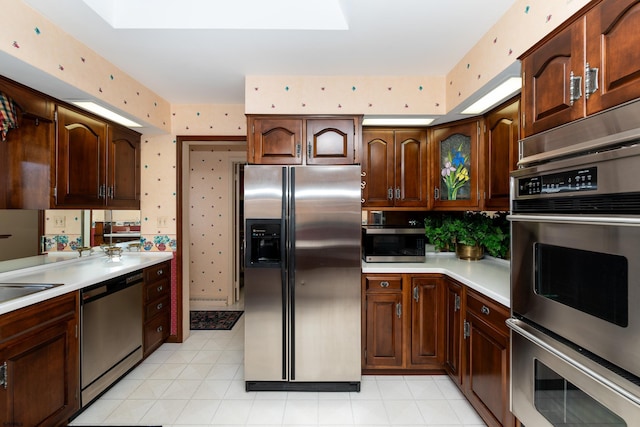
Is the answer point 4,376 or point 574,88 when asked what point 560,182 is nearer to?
point 574,88

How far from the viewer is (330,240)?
2.33 metres

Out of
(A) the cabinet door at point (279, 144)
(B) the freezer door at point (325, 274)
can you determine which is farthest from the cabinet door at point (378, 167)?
(A) the cabinet door at point (279, 144)

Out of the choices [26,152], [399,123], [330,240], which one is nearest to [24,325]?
[26,152]

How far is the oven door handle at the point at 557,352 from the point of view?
952mm

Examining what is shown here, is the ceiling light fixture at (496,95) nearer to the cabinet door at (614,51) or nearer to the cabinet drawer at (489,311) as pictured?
the cabinet door at (614,51)

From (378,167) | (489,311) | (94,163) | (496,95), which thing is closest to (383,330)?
(489,311)

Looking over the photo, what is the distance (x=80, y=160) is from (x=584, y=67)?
3064 mm

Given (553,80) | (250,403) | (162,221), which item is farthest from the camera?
(162,221)

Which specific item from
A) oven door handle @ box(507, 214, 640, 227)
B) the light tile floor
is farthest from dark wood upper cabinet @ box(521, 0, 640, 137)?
the light tile floor

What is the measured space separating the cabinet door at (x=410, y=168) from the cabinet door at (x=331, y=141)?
21.3 inches

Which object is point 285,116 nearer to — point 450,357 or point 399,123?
point 399,123

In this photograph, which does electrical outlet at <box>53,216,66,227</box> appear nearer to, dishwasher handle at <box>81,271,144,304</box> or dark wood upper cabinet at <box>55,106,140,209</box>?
dark wood upper cabinet at <box>55,106,140,209</box>

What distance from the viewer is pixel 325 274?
2344 mm

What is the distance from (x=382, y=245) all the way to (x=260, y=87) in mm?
1621
